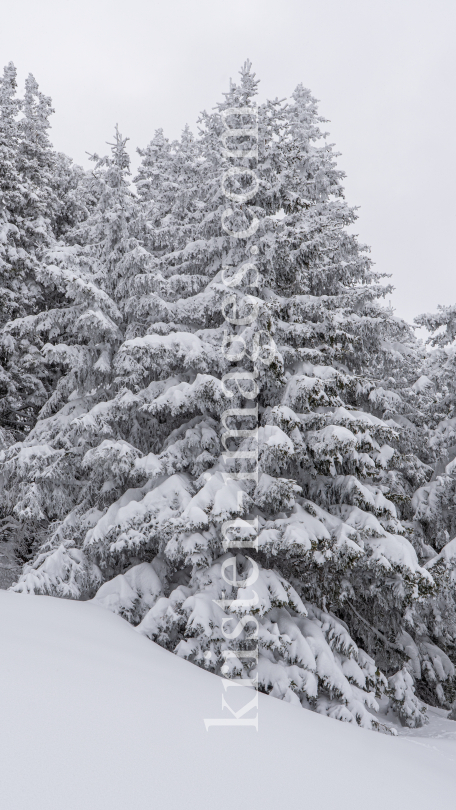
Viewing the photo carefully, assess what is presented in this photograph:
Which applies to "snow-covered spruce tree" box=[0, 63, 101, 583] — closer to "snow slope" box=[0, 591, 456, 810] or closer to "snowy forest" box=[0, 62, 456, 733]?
"snowy forest" box=[0, 62, 456, 733]

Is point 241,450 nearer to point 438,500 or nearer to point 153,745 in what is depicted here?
point 153,745

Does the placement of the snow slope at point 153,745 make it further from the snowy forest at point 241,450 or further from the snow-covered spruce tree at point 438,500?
the snow-covered spruce tree at point 438,500

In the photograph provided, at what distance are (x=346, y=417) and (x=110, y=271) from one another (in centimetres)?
558

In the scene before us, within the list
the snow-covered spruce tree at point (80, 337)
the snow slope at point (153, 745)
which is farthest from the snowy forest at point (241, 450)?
the snow slope at point (153, 745)

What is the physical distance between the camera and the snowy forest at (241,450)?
25.5 ft

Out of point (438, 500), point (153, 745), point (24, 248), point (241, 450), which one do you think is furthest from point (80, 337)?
point (438, 500)

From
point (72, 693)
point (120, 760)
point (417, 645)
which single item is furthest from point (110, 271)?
point (417, 645)

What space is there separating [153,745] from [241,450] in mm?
5370

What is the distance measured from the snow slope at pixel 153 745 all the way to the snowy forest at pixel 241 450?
183 cm

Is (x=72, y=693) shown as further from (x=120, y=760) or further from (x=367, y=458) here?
(x=367, y=458)

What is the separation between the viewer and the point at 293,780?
3.76 m

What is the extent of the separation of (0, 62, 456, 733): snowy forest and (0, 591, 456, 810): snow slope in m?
1.83

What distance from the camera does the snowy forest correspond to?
778 cm

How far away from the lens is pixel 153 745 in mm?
3574
